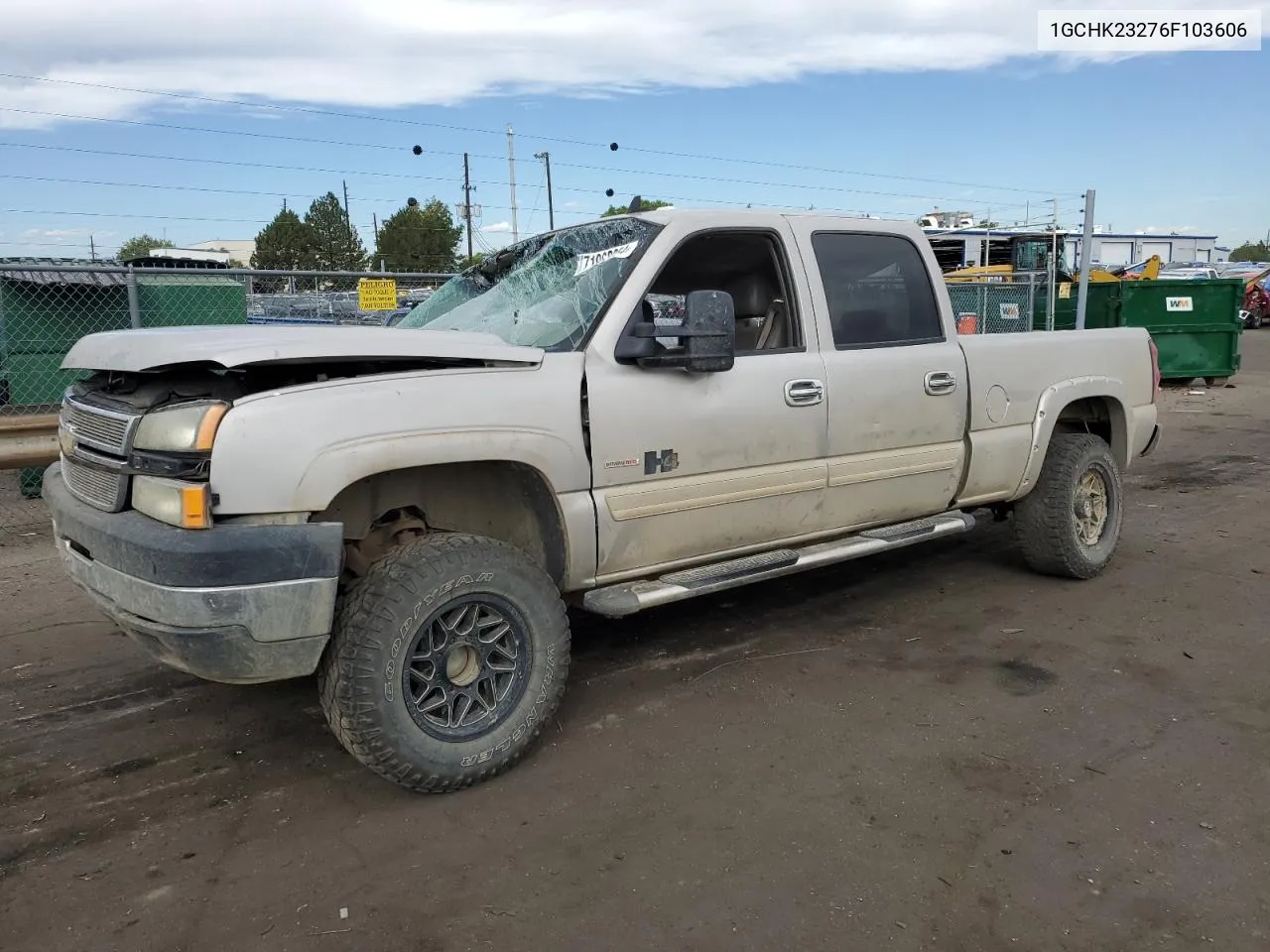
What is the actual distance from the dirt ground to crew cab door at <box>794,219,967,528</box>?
76 cm

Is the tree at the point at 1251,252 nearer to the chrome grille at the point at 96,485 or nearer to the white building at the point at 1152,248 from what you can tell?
the white building at the point at 1152,248

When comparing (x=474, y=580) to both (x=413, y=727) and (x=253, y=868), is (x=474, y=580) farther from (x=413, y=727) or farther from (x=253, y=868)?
(x=253, y=868)

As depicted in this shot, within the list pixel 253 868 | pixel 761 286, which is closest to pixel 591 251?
pixel 761 286

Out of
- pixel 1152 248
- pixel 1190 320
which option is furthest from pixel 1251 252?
pixel 1190 320

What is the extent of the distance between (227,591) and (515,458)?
103 cm

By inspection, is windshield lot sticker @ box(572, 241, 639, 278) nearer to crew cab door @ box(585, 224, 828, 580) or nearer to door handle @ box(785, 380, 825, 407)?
crew cab door @ box(585, 224, 828, 580)

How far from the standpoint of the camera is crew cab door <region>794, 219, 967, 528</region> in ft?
14.3

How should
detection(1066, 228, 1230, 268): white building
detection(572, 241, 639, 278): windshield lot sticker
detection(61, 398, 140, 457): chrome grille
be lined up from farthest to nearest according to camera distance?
detection(1066, 228, 1230, 268): white building, detection(572, 241, 639, 278): windshield lot sticker, detection(61, 398, 140, 457): chrome grille

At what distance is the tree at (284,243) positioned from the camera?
216 ft

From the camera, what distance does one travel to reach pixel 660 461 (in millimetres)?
3730

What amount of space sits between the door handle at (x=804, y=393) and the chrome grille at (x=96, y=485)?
100 inches

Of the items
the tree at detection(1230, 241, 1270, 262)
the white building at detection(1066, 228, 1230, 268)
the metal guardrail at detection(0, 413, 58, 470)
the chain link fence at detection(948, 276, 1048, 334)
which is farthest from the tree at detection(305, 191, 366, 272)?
the tree at detection(1230, 241, 1270, 262)

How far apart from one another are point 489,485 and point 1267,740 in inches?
123

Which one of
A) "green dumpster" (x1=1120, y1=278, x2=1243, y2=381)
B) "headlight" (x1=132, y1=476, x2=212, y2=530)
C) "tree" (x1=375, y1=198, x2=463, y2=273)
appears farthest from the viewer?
"tree" (x1=375, y1=198, x2=463, y2=273)
